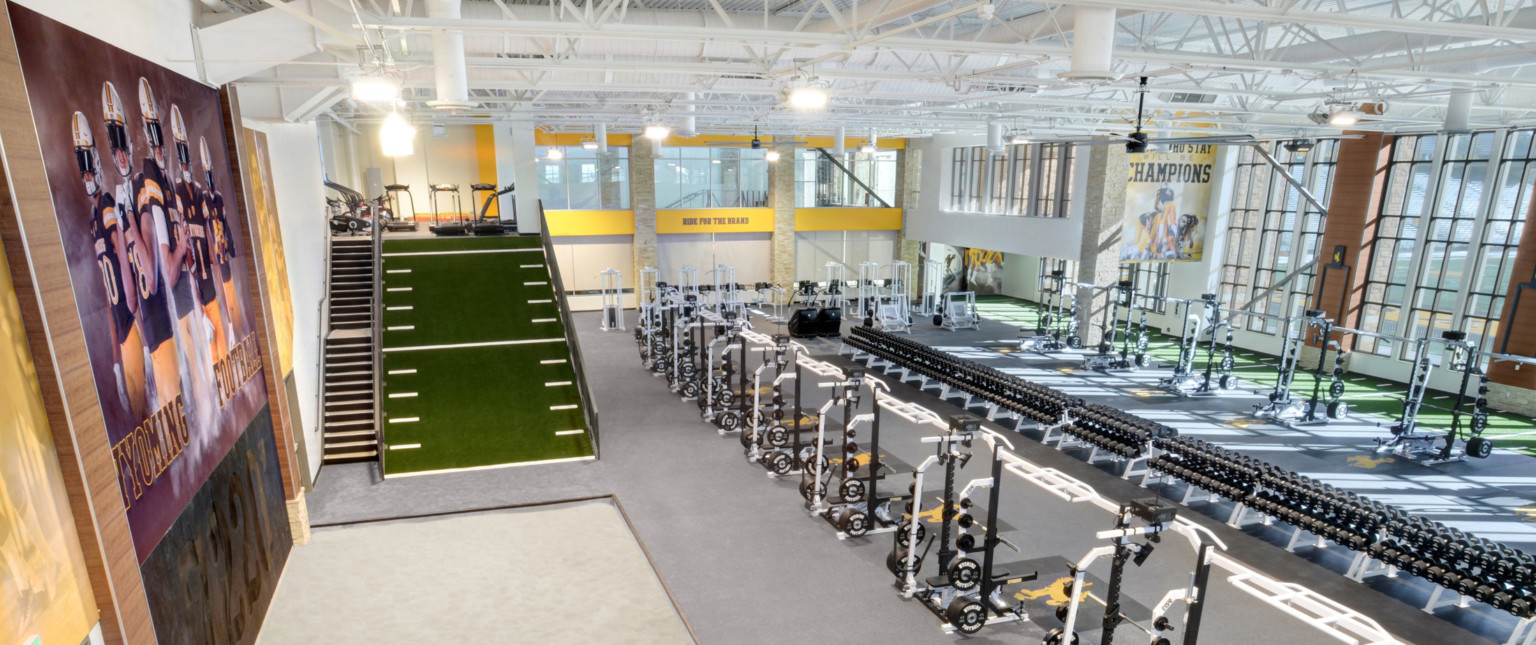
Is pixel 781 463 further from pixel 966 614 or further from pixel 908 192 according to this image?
pixel 908 192

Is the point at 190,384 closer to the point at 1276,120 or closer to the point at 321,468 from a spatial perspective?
the point at 321,468

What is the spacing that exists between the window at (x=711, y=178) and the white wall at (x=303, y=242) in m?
13.7

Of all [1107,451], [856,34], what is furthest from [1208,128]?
[856,34]

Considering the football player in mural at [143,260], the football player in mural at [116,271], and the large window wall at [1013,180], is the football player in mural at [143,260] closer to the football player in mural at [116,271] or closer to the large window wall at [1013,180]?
the football player in mural at [116,271]

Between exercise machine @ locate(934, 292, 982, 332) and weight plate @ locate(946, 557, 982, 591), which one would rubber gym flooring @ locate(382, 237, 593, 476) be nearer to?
weight plate @ locate(946, 557, 982, 591)

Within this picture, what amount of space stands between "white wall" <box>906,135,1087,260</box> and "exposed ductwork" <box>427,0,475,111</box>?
1589 centimetres

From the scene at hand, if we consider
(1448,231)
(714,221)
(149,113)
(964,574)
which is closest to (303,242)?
(149,113)

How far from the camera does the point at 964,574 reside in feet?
23.5

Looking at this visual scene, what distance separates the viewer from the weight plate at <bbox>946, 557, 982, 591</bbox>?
7129 mm

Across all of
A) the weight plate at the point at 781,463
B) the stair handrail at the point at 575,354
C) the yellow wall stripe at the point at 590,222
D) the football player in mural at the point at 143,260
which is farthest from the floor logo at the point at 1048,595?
the yellow wall stripe at the point at 590,222

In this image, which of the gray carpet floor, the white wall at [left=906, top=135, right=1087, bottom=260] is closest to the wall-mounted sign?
the white wall at [left=906, top=135, right=1087, bottom=260]

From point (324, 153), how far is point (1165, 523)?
19.0m

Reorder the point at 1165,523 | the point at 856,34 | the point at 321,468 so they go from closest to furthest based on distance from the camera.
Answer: the point at 1165,523 < the point at 856,34 < the point at 321,468

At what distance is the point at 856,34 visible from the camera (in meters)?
7.49
